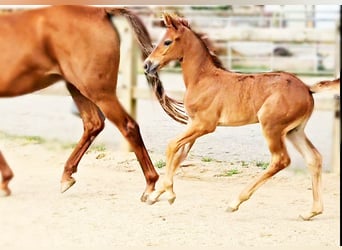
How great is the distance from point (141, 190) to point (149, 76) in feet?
1.55

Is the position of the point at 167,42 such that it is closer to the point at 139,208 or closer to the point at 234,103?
the point at 234,103

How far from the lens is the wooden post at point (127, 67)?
257 centimetres

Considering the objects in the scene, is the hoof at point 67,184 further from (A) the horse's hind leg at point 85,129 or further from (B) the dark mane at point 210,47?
(B) the dark mane at point 210,47

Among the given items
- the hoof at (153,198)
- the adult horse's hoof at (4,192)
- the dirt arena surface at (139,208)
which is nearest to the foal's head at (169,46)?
the dirt arena surface at (139,208)

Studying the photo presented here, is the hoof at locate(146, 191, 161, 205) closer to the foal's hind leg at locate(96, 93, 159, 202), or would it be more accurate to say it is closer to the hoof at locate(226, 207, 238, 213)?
the foal's hind leg at locate(96, 93, 159, 202)

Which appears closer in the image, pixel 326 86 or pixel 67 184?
pixel 326 86

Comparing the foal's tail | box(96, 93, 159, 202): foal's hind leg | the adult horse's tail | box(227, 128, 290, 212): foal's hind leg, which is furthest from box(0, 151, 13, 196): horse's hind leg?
the foal's tail

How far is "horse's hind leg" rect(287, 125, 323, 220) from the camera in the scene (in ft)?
8.28

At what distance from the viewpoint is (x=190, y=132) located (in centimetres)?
255

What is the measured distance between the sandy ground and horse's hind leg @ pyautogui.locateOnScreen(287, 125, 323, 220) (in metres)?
0.03

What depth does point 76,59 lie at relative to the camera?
2.54m

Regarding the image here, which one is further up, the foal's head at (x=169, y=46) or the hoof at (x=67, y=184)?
the foal's head at (x=169, y=46)

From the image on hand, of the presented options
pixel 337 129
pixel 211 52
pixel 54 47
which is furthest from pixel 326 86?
pixel 54 47

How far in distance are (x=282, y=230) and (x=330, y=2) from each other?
38.8 inches
